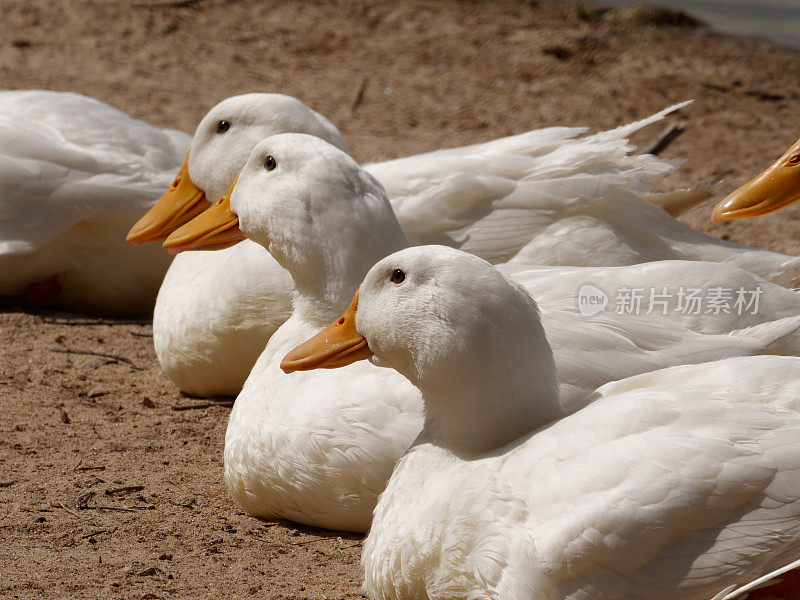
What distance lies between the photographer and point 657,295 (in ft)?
12.9

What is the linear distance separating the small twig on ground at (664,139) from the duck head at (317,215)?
3.55 meters

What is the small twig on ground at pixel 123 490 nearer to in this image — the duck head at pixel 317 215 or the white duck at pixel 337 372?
the white duck at pixel 337 372

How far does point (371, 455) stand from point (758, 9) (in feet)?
34.6

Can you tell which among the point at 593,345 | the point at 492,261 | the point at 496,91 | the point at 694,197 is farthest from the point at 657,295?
the point at 496,91

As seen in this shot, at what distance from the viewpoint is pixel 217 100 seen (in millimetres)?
8523

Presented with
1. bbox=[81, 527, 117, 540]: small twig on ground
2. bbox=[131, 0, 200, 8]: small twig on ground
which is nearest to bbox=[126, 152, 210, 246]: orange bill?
bbox=[81, 527, 117, 540]: small twig on ground

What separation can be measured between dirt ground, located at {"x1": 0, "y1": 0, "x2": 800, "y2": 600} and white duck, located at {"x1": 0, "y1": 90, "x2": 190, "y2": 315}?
218 mm

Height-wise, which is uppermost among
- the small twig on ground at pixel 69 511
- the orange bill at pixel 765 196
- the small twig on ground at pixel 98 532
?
the orange bill at pixel 765 196

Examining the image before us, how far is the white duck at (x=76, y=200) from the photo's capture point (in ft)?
18.0

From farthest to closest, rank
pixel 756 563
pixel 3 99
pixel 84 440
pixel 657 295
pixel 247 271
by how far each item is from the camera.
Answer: pixel 3 99
pixel 247 271
pixel 84 440
pixel 657 295
pixel 756 563

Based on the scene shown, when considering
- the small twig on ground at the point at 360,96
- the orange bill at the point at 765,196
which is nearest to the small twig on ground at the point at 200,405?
the orange bill at the point at 765,196

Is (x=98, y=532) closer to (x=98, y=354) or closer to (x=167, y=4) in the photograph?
(x=98, y=354)

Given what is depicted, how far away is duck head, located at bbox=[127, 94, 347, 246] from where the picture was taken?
4879 millimetres

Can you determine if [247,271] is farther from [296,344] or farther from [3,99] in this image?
[3,99]
